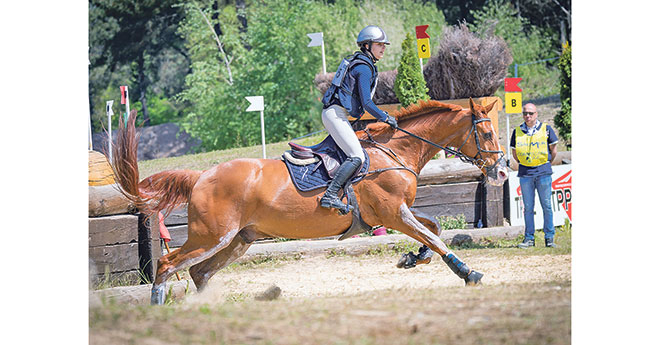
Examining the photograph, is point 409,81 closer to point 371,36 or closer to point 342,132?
point 371,36

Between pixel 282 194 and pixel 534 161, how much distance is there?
334 cm

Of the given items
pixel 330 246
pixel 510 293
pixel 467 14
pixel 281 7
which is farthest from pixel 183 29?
pixel 510 293

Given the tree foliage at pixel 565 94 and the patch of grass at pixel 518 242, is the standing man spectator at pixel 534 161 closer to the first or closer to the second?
the patch of grass at pixel 518 242

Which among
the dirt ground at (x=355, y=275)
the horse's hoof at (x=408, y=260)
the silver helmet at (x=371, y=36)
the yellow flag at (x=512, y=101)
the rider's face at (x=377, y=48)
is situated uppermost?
the silver helmet at (x=371, y=36)

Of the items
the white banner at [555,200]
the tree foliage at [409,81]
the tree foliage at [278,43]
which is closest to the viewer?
the white banner at [555,200]

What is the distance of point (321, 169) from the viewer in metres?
5.33

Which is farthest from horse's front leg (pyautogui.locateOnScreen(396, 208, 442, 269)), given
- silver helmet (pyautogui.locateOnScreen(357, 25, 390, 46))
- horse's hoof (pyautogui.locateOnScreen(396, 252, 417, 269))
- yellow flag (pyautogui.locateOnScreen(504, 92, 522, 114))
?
yellow flag (pyautogui.locateOnScreen(504, 92, 522, 114))

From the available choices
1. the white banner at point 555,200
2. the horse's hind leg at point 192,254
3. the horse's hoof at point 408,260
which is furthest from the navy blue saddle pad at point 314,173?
the white banner at point 555,200

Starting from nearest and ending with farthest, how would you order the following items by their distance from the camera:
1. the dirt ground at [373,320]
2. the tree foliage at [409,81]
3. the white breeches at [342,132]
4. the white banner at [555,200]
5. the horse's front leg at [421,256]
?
the dirt ground at [373,320], the white breeches at [342,132], the horse's front leg at [421,256], the white banner at [555,200], the tree foliage at [409,81]

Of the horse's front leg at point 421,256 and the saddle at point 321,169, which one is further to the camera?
the horse's front leg at point 421,256

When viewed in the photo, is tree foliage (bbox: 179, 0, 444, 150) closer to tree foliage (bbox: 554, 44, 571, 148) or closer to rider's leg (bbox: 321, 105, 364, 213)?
tree foliage (bbox: 554, 44, 571, 148)

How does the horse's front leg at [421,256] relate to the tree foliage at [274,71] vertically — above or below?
below

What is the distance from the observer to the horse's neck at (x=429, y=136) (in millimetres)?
5617
